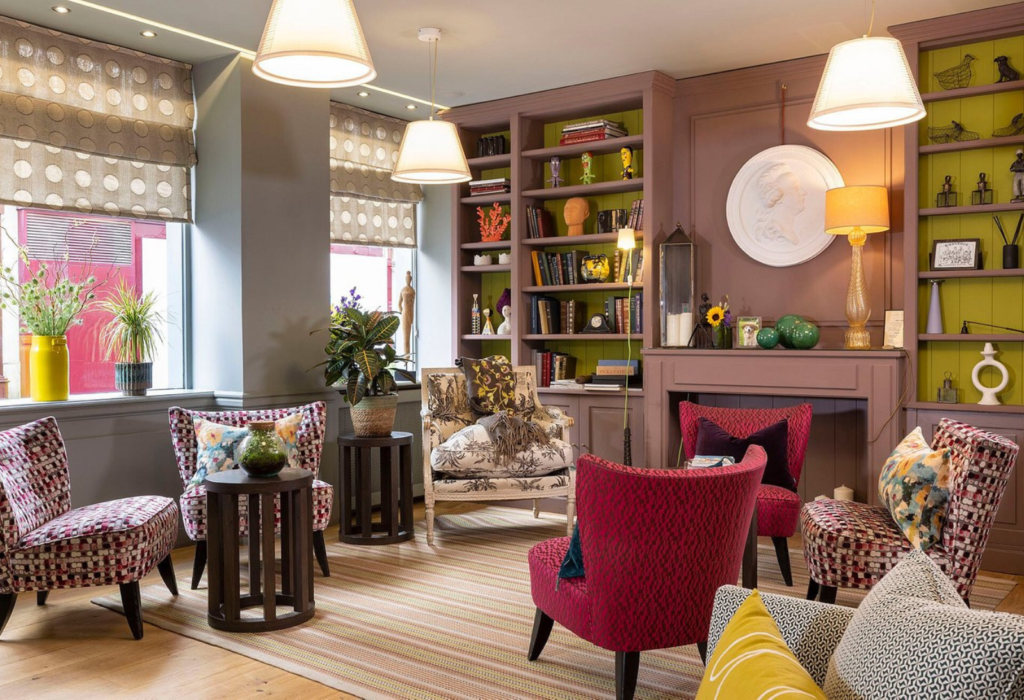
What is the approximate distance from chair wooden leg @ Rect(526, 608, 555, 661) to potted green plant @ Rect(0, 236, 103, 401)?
2.77 metres

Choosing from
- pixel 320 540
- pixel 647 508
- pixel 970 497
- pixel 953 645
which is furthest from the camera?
pixel 320 540

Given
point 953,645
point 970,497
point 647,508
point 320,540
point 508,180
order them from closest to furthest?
point 953,645
point 647,508
point 970,497
point 320,540
point 508,180

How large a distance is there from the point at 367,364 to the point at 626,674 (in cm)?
267

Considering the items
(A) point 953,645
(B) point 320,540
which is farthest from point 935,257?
(A) point 953,645

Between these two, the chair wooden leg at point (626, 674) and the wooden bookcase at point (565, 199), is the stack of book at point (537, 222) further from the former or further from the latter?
the chair wooden leg at point (626, 674)

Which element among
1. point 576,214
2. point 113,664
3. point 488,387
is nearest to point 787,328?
point 576,214

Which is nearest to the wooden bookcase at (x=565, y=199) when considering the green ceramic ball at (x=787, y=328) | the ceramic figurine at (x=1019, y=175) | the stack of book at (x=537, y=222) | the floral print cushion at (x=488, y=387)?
the stack of book at (x=537, y=222)

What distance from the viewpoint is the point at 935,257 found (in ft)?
15.1

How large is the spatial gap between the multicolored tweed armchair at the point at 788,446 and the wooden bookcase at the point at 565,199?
0.91 meters

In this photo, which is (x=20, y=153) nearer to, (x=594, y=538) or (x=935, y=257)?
(x=594, y=538)

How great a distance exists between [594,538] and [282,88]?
3.68 metres

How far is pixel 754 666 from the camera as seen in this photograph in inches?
43.4

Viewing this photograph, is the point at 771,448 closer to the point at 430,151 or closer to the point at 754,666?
the point at 430,151

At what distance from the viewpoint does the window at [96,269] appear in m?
4.50
